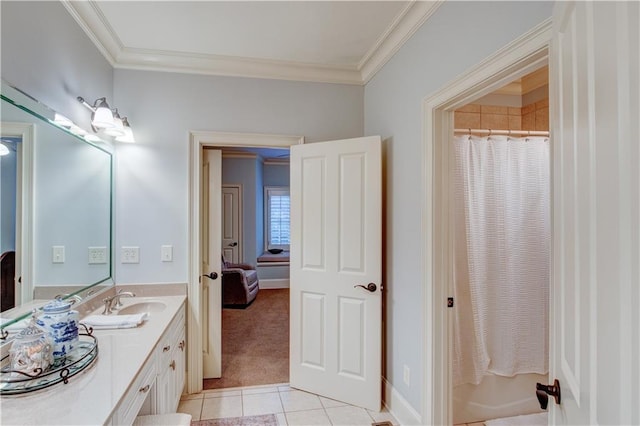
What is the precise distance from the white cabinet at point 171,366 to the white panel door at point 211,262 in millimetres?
354

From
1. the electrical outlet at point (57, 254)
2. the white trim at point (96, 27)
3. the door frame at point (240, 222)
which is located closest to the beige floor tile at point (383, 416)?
the electrical outlet at point (57, 254)

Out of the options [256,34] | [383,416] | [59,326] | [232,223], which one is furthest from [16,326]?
[232,223]

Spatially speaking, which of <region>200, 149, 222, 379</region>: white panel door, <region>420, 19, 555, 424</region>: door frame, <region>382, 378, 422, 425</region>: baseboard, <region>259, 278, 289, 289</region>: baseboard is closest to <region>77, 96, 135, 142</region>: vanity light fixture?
<region>200, 149, 222, 379</region>: white panel door

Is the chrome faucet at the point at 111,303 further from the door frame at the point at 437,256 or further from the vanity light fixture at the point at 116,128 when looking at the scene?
the door frame at the point at 437,256

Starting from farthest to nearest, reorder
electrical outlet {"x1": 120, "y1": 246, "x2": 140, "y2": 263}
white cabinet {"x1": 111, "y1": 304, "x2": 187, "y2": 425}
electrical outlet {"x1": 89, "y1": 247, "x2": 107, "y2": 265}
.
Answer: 1. electrical outlet {"x1": 120, "y1": 246, "x2": 140, "y2": 263}
2. electrical outlet {"x1": 89, "y1": 247, "x2": 107, "y2": 265}
3. white cabinet {"x1": 111, "y1": 304, "x2": 187, "y2": 425}

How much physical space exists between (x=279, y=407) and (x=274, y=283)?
4.05 metres

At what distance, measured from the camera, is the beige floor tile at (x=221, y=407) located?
2334 millimetres

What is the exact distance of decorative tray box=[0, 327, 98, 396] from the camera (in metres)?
1.14

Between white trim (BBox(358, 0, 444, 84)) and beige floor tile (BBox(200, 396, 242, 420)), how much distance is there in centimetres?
276

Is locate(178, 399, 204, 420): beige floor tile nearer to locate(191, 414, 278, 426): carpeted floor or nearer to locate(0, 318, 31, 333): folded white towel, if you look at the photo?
locate(191, 414, 278, 426): carpeted floor

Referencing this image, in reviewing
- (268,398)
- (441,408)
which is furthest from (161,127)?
(441,408)

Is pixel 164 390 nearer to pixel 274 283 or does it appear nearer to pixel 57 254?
pixel 57 254

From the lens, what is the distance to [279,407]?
8.01 feet

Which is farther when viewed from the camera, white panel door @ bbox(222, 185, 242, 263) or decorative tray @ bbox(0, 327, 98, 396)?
white panel door @ bbox(222, 185, 242, 263)
